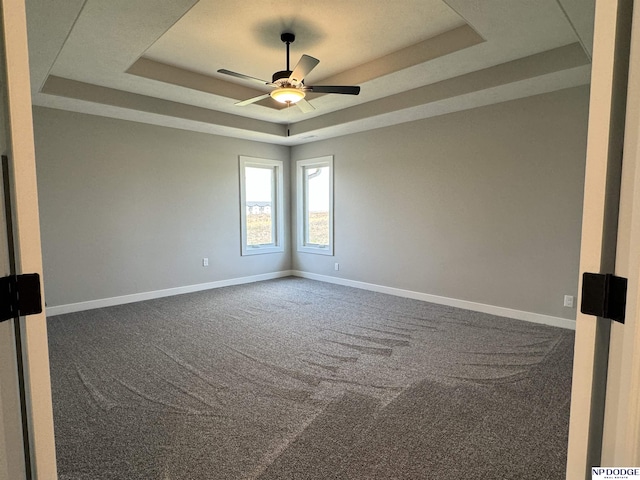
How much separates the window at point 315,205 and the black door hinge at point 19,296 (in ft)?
18.2

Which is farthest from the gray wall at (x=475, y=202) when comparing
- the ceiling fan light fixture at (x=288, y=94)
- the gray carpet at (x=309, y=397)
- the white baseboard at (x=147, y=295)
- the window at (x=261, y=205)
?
the ceiling fan light fixture at (x=288, y=94)

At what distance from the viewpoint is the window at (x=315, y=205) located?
634cm

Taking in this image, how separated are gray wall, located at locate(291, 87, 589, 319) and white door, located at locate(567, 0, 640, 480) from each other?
3.53m

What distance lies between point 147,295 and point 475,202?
485cm

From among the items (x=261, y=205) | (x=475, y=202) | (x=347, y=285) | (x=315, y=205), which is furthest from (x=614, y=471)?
(x=261, y=205)

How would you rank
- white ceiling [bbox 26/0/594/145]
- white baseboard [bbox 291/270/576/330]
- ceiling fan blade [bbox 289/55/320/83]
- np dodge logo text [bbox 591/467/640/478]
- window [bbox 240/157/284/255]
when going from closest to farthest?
np dodge logo text [bbox 591/467/640/478] < white ceiling [bbox 26/0/594/145] < ceiling fan blade [bbox 289/55/320/83] < white baseboard [bbox 291/270/576/330] < window [bbox 240/157/284/255]

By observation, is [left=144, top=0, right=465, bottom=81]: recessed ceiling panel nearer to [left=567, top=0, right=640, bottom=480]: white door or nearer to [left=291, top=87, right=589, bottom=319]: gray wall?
[left=291, top=87, right=589, bottom=319]: gray wall

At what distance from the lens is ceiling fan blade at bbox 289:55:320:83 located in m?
2.86

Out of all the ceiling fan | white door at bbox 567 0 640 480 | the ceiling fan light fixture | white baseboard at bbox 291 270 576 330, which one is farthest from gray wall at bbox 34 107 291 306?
white door at bbox 567 0 640 480

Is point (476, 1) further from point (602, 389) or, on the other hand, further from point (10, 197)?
point (10, 197)

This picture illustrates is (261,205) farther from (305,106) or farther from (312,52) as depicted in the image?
(312,52)

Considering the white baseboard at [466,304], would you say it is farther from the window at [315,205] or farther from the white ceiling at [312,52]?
the white ceiling at [312,52]

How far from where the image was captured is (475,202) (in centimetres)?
446

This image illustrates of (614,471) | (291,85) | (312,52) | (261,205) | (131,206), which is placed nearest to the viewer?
(614,471)
